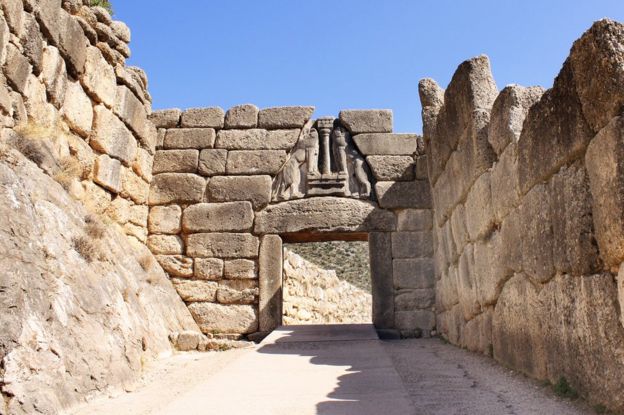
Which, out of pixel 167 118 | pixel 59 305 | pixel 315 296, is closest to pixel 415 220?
pixel 167 118

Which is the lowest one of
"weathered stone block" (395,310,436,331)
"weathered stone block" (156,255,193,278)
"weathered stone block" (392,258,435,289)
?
"weathered stone block" (395,310,436,331)

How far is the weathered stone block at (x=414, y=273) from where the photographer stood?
306 inches

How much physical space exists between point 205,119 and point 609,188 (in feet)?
21.5

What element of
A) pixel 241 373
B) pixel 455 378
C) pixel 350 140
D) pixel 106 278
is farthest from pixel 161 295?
pixel 455 378

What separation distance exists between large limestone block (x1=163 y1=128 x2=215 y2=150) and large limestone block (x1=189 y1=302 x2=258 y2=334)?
7.55 feet

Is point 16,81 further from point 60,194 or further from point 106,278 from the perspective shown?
point 106,278

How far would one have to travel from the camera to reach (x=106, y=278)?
210 inches

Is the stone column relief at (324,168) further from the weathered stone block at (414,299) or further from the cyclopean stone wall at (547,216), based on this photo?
the cyclopean stone wall at (547,216)

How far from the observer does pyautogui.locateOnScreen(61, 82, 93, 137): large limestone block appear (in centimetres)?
607

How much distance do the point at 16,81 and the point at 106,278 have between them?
1.94 m

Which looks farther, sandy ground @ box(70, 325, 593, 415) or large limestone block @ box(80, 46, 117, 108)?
large limestone block @ box(80, 46, 117, 108)

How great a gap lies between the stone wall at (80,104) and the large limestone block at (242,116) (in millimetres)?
1157

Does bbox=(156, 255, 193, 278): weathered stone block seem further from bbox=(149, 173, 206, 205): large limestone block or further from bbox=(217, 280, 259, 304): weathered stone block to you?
bbox=(149, 173, 206, 205): large limestone block

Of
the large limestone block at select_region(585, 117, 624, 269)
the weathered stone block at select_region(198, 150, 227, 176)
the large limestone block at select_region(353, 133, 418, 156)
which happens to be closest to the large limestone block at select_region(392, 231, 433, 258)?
the large limestone block at select_region(353, 133, 418, 156)
